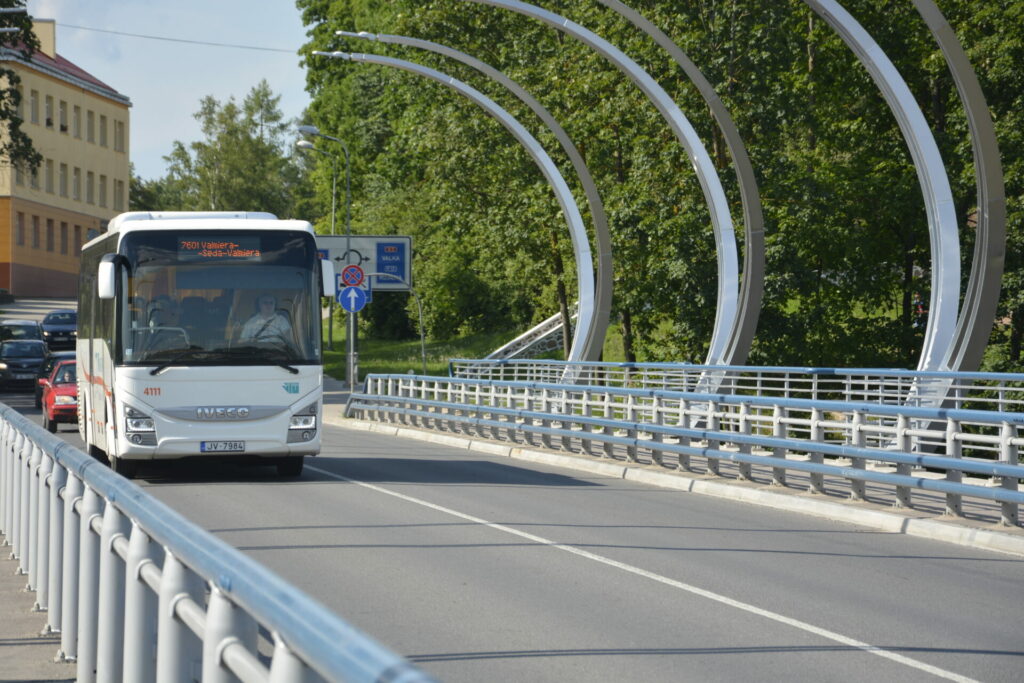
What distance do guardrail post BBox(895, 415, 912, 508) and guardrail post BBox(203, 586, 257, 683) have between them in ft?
35.3

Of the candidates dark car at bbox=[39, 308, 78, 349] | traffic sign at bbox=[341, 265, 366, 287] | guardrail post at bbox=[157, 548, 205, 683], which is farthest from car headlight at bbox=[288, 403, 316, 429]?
dark car at bbox=[39, 308, 78, 349]

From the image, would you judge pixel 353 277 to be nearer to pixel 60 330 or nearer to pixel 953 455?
pixel 60 330

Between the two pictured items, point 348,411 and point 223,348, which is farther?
point 348,411

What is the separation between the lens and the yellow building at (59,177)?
82.4m

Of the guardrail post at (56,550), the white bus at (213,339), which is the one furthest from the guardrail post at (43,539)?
the white bus at (213,339)

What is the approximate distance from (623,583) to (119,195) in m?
91.6

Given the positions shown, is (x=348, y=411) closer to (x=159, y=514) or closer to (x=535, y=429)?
(x=535, y=429)

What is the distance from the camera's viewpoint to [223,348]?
55.2ft

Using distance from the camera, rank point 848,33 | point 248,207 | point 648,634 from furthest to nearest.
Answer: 1. point 248,207
2. point 848,33
3. point 648,634

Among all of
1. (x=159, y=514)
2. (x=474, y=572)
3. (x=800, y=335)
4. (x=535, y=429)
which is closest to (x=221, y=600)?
(x=159, y=514)

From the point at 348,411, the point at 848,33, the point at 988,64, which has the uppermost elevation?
the point at 988,64

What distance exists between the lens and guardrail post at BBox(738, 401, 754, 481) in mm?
16969

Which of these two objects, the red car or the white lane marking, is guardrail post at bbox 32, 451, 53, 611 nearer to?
the white lane marking

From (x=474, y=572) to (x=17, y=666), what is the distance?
3890mm
